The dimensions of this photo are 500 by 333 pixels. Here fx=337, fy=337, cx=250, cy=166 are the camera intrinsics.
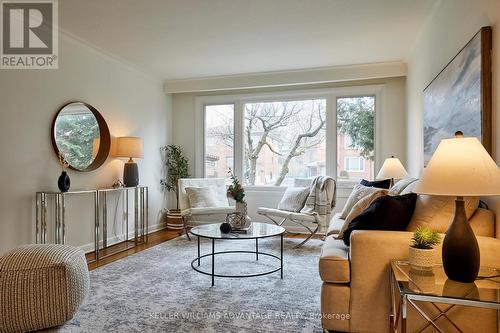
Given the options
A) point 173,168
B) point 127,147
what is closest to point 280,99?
point 173,168

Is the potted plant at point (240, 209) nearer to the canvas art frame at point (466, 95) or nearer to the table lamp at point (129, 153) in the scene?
the table lamp at point (129, 153)

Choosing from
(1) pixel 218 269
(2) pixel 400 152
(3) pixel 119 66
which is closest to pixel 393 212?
(1) pixel 218 269

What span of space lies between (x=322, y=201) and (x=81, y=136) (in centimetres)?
308

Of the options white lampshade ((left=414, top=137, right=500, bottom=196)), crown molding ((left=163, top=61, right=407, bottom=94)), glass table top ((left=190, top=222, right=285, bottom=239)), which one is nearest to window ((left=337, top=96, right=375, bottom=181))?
crown molding ((left=163, top=61, right=407, bottom=94))

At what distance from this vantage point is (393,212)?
2.10 meters

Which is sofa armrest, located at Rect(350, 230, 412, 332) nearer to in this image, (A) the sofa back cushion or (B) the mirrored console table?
(B) the mirrored console table

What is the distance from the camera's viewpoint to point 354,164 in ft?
17.1

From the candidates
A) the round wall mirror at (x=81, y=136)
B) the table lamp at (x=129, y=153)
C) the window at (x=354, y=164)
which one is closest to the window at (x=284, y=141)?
the window at (x=354, y=164)

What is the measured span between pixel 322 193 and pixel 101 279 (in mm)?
2713

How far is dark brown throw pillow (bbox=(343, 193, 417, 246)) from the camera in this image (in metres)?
2.10

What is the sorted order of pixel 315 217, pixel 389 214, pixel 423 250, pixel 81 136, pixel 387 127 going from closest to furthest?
pixel 423 250 < pixel 389 214 < pixel 81 136 < pixel 315 217 < pixel 387 127

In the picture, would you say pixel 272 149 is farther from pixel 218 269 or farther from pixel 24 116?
pixel 24 116

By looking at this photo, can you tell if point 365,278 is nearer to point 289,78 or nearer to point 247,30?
point 247,30

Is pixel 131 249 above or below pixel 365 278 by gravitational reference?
below
